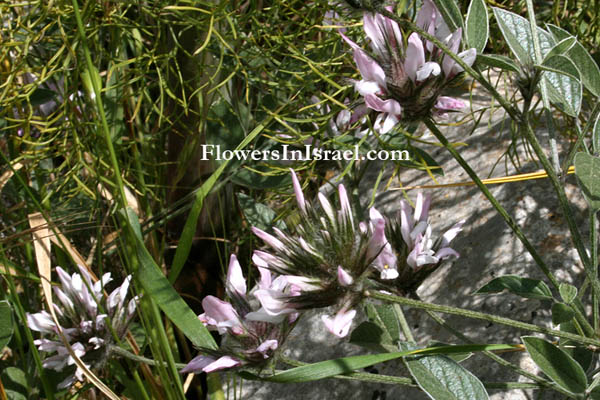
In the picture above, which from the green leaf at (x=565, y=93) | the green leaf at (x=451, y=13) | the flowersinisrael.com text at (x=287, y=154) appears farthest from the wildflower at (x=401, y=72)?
the flowersinisrael.com text at (x=287, y=154)

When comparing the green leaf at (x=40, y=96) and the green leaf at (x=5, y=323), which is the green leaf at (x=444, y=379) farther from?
the green leaf at (x=40, y=96)

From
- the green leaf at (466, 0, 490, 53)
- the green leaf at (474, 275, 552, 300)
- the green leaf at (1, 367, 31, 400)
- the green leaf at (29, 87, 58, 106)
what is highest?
the green leaf at (466, 0, 490, 53)

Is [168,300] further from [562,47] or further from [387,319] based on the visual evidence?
[562,47]

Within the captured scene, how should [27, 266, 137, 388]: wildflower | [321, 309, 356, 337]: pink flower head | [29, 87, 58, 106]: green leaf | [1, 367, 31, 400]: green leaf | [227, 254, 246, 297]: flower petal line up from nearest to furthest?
1. [321, 309, 356, 337]: pink flower head
2. [227, 254, 246, 297]: flower petal
3. [27, 266, 137, 388]: wildflower
4. [1, 367, 31, 400]: green leaf
5. [29, 87, 58, 106]: green leaf

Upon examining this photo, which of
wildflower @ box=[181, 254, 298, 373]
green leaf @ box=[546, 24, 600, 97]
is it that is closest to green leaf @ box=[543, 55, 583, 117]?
green leaf @ box=[546, 24, 600, 97]

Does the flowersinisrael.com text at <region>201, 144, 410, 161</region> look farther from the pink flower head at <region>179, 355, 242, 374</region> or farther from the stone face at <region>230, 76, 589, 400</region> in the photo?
the pink flower head at <region>179, 355, 242, 374</region>

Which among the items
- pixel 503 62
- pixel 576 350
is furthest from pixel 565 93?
pixel 576 350
